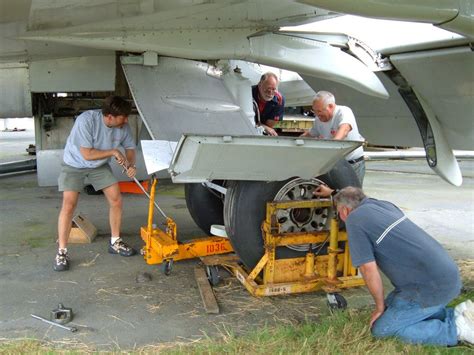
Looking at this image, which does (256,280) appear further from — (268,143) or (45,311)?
(45,311)

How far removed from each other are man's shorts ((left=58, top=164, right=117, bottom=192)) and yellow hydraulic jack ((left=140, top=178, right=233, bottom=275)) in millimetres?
611

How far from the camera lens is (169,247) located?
12.9 ft

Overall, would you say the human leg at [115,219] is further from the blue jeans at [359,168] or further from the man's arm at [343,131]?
the blue jeans at [359,168]

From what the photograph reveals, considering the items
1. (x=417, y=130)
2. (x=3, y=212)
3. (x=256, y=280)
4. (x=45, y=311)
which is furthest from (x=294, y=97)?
(x=45, y=311)

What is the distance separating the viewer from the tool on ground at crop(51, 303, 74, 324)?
125 inches

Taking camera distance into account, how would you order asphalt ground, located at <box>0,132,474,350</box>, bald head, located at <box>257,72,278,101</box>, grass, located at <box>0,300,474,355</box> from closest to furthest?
grass, located at <box>0,300,474,355</box> < asphalt ground, located at <box>0,132,474,350</box> < bald head, located at <box>257,72,278,101</box>

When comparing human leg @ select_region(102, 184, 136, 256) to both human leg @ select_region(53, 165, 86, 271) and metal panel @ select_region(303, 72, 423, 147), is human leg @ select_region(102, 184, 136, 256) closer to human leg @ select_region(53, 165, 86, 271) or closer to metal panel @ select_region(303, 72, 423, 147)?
human leg @ select_region(53, 165, 86, 271)

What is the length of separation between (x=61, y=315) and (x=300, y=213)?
187 centimetres

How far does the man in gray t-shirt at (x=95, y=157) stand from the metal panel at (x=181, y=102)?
29 cm

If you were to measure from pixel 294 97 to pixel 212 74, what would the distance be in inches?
214

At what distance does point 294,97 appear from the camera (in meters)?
9.92

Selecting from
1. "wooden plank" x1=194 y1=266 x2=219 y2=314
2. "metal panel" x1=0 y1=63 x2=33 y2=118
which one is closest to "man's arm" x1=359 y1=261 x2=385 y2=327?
"wooden plank" x1=194 y1=266 x2=219 y2=314

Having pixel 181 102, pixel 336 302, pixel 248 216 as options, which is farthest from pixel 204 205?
pixel 336 302

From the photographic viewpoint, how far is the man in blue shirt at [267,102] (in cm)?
530
